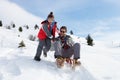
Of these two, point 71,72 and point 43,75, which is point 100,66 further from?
point 43,75

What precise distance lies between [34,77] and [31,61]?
69.5 inches

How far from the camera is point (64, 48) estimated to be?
36.9 feet

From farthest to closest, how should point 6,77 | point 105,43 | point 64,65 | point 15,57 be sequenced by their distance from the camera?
point 105,43
point 15,57
point 64,65
point 6,77

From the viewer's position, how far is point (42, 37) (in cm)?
1130

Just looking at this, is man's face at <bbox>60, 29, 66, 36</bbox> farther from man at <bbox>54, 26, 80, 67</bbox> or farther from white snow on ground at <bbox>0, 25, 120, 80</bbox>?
white snow on ground at <bbox>0, 25, 120, 80</bbox>

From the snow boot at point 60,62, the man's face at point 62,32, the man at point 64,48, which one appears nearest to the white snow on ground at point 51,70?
the snow boot at point 60,62

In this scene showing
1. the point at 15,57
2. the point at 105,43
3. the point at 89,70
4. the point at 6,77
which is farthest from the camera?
the point at 105,43

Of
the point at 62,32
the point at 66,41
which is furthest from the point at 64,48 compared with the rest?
the point at 62,32

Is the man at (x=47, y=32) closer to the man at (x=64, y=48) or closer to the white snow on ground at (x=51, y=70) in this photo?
the man at (x=64, y=48)

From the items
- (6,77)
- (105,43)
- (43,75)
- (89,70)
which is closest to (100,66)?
(89,70)

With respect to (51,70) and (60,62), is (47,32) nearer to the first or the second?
(60,62)

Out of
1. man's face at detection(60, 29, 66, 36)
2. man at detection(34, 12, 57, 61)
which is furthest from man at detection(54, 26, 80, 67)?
man at detection(34, 12, 57, 61)

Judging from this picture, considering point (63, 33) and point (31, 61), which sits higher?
point (63, 33)

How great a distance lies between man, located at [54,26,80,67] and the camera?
34.6ft
